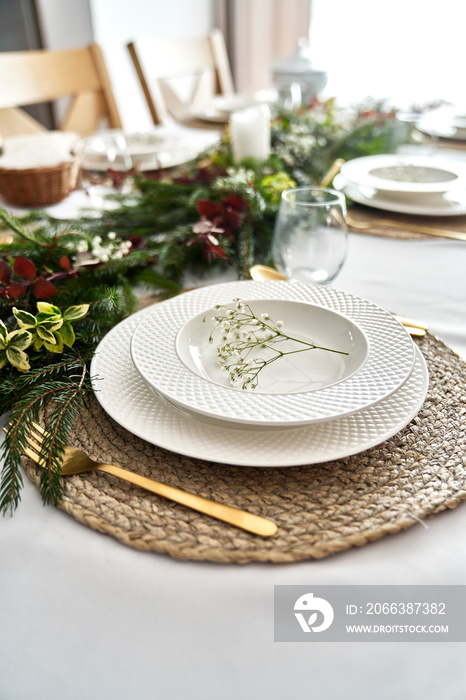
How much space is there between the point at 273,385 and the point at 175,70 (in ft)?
6.29

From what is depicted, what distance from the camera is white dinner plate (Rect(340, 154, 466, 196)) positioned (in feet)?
3.43

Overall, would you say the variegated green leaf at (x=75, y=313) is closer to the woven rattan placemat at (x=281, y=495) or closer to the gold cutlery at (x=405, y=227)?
the woven rattan placemat at (x=281, y=495)

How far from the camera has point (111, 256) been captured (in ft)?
2.57

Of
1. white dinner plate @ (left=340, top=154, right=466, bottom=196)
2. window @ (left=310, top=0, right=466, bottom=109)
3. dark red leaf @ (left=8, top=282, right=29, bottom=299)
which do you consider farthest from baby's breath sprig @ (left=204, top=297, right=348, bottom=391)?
window @ (left=310, top=0, right=466, bottom=109)

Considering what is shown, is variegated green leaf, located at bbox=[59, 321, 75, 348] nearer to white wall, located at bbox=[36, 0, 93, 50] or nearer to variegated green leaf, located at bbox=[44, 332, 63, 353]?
variegated green leaf, located at bbox=[44, 332, 63, 353]

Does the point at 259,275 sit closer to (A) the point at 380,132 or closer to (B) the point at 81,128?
(A) the point at 380,132

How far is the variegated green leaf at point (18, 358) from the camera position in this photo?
530 mm

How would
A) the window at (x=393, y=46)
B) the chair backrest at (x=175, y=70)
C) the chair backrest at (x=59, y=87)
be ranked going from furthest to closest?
the window at (x=393, y=46), the chair backrest at (x=175, y=70), the chair backrest at (x=59, y=87)

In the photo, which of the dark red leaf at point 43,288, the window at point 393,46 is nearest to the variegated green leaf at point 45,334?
the dark red leaf at point 43,288

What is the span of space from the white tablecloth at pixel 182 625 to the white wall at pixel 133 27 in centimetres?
289

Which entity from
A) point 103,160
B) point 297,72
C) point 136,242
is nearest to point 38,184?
point 103,160

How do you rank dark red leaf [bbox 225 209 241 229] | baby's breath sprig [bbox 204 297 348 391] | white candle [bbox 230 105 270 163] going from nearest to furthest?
baby's breath sprig [bbox 204 297 348 391] < dark red leaf [bbox 225 209 241 229] < white candle [bbox 230 105 270 163]

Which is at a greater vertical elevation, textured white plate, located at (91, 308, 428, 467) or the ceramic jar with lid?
the ceramic jar with lid

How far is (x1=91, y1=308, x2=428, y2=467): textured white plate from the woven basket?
26.6 inches
